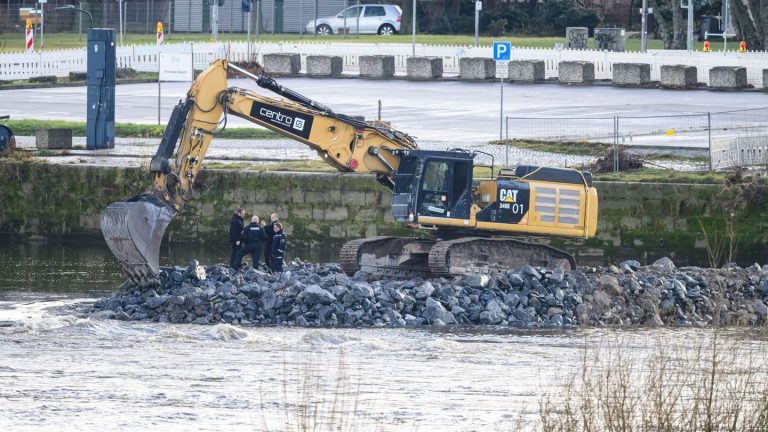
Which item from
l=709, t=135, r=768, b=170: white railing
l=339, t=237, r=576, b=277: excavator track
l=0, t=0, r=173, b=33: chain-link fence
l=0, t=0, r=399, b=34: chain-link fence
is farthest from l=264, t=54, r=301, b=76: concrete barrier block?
l=339, t=237, r=576, b=277: excavator track

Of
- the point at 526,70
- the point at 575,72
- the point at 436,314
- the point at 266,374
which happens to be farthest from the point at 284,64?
the point at 266,374

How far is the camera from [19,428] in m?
15.8

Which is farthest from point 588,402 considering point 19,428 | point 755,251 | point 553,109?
point 553,109

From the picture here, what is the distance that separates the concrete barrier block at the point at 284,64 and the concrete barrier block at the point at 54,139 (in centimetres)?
2117

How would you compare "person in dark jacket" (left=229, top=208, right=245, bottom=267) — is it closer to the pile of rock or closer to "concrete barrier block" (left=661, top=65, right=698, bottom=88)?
the pile of rock

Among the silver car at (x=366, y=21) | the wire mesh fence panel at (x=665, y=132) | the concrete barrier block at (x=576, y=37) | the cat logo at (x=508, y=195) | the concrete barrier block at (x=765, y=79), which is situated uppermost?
the silver car at (x=366, y=21)

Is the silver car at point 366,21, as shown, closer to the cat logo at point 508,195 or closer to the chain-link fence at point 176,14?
the chain-link fence at point 176,14

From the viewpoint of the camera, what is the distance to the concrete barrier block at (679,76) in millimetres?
54281

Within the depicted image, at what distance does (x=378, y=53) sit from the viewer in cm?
6197

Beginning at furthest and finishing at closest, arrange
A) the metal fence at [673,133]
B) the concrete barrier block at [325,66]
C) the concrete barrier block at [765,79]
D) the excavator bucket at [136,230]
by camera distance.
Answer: the concrete barrier block at [325,66] → the concrete barrier block at [765,79] → the metal fence at [673,133] → the excavator bucket at [136,230]

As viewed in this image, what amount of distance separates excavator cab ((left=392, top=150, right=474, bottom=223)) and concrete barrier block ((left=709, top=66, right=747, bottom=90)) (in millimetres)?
29636

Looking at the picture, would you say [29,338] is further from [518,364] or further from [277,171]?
[277,171]

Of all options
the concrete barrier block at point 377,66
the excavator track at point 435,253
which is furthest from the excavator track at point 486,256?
the concrete barrier block at point 377,66

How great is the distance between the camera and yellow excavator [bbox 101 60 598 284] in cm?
2502
